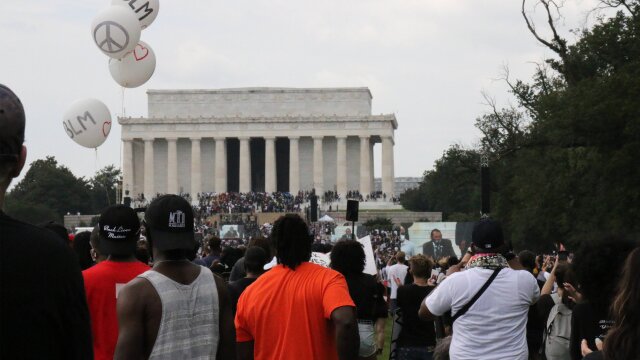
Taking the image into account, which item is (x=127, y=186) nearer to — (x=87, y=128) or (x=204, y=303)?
(x=87, y=128)

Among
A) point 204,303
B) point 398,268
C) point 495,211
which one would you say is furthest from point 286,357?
point 495,211

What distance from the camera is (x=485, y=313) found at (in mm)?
7738

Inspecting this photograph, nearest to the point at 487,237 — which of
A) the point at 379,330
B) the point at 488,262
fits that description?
the point at 488,262

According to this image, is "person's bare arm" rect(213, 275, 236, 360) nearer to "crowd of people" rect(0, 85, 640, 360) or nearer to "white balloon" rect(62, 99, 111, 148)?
"crowd of people" rect(0, 85, 640, 360)

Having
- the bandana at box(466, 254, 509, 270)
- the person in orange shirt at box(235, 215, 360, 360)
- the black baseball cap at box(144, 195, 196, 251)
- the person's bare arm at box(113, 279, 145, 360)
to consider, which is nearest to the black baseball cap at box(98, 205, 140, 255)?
the person in orange shirt at box(235, 215, 360, 360)

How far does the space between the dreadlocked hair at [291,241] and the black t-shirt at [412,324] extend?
4133 millimetres

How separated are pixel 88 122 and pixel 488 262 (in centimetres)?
1671

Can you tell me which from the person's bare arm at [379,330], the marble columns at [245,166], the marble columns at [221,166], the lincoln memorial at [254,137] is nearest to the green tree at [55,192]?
the lincoln memorial at [254,137]

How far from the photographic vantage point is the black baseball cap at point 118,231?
7.30m

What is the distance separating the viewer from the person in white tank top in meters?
6.02

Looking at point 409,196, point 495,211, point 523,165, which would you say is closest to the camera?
point 523,165

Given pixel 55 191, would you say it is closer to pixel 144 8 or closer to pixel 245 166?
pixel 245 166

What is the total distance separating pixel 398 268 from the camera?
19875 millimetres

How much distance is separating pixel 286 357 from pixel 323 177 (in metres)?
105
